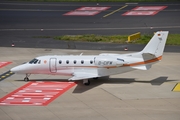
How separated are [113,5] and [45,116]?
4926 cm

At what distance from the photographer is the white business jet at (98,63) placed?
4259 cm

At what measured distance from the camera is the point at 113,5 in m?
82.6

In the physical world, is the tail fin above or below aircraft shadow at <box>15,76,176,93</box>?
above

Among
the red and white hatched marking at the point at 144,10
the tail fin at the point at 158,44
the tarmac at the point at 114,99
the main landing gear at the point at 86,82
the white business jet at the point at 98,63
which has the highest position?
the red and white hatched marking at the point at 144,10

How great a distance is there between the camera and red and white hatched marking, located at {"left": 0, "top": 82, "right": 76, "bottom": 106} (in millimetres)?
39031

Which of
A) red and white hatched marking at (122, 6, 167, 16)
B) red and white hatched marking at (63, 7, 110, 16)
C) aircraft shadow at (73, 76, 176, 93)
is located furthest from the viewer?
red and white hatched marking at (63, 7, 110, 16)

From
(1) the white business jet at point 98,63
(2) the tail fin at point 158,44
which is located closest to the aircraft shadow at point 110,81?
(1) the white business jet at point 98,63

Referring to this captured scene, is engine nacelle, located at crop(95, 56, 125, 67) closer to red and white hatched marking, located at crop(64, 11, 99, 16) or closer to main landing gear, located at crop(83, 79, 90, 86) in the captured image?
main landing gear, located at crop(83, 79, 90, 86)

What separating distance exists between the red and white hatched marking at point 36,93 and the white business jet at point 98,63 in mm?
950

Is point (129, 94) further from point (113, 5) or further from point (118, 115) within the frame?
point (113, 5)

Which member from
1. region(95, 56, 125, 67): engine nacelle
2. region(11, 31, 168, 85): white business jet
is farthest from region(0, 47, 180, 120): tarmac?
region(95, 56, 125, 67): engine nacelle

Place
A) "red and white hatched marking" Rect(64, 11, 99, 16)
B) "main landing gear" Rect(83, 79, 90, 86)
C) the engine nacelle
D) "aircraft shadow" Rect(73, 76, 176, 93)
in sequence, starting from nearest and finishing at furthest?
the engine nacelle → "aircraft shadow" Rect(73, 76, 176, 93) → "main landing gear" Rect(83, 79, 90, 86) → "red and white hatched marking" Rect(64, 11, 99, 16)

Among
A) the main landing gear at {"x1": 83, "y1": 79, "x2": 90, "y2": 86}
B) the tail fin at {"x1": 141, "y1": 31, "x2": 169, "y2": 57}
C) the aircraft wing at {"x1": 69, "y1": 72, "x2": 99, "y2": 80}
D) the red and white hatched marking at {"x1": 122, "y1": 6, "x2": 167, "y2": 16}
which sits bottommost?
the main landing gear at {"x1": 83, "y1": 79, "x2": 90, "y2": 86}

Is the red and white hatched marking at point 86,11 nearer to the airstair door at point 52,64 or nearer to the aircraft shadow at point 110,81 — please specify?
the aircraft shadow at point 110,81
